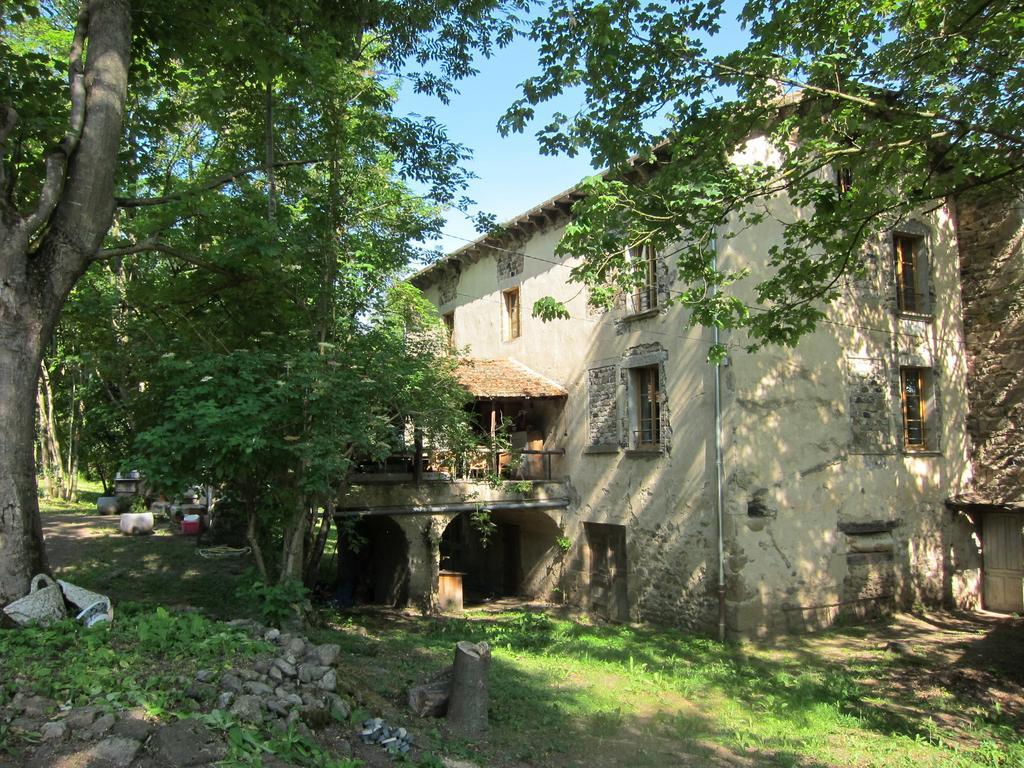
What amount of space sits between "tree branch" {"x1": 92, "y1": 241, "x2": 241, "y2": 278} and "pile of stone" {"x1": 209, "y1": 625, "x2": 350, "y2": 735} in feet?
13.0

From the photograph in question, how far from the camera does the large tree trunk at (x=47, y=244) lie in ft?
18.9

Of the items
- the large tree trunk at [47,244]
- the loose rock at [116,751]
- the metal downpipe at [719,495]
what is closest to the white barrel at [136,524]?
the large tree trunk at [47,244]

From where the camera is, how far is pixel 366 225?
31.8ft

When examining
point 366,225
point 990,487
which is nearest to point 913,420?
point 990,487

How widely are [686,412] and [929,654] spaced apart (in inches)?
206

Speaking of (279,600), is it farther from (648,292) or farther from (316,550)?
(648,292)

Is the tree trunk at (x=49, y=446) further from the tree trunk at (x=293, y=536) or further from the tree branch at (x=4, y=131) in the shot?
the tree branch at (x=4, y=131)

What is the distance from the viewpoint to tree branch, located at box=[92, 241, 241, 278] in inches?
265

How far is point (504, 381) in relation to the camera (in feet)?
50.9

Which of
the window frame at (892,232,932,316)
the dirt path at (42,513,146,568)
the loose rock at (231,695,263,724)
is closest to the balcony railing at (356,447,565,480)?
the dirt path at (42,513,146,568)

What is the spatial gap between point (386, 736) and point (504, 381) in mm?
10707

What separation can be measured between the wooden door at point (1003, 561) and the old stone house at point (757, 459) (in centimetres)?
4

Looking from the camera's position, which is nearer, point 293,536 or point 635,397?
point 293,536

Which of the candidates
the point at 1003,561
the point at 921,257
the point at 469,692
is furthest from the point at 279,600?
the point at 1003,561
